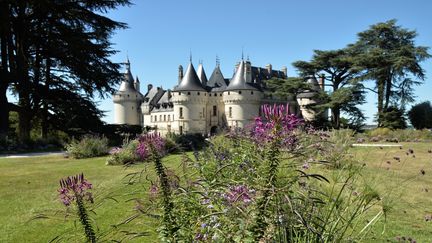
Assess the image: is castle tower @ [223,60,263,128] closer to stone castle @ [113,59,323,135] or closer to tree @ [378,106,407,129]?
stone castle @ [113,59,323,135]

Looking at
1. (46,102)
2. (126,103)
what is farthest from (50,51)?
(126,103)

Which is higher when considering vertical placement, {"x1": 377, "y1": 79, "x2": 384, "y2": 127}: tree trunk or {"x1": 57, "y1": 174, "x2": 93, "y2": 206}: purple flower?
{"x1": 377, "y1": 79, "x2": 384, "y2": 127}: tree trunk

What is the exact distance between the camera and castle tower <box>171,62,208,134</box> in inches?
1762

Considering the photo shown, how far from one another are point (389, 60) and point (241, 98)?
19307 millimetres

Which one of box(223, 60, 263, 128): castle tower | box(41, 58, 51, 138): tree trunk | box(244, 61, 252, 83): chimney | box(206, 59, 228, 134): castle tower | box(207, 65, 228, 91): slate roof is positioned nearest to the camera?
box(41, 58, 51, 138): tree trunk

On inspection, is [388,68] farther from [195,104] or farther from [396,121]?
[195,104]

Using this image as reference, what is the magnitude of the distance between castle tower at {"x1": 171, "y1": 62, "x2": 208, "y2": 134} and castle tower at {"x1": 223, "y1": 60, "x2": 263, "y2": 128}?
3.19 meters

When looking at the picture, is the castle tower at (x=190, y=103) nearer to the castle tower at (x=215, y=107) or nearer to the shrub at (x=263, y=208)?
the castle tower at (x=215, y=107)

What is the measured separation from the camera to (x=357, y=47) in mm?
32719

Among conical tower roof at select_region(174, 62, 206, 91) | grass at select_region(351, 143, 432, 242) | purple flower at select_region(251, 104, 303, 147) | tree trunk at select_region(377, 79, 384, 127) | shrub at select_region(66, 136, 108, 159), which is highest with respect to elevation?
conical tower roof at select_region(174, 62, 206, 91)

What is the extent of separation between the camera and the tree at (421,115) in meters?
27.7

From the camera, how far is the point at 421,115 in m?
28.0

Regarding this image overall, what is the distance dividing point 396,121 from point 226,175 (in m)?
27.9

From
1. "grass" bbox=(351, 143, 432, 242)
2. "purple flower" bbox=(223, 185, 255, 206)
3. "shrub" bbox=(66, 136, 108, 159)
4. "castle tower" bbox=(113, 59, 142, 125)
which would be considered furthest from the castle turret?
"purple flower" bbox=(223, 185, 255, 206)
